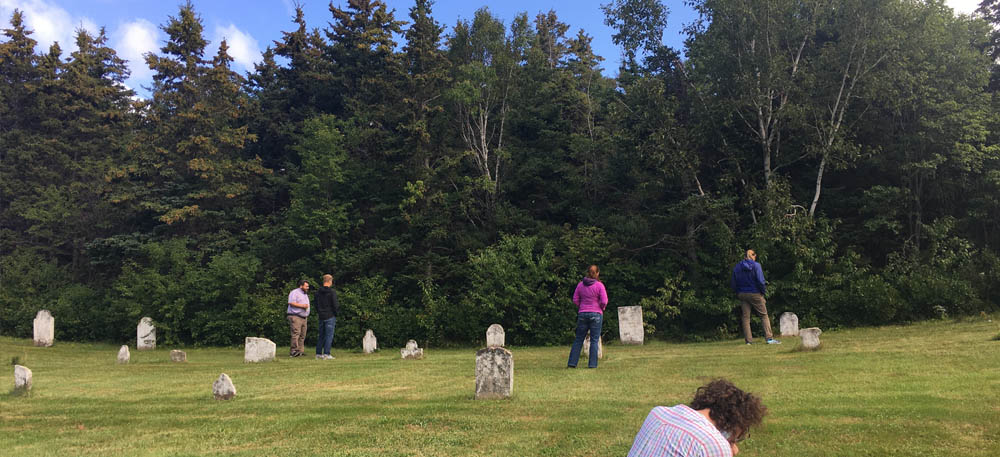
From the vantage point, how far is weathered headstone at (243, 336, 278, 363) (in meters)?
15.6

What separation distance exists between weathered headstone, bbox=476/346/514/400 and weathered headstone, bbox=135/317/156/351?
24.1 m

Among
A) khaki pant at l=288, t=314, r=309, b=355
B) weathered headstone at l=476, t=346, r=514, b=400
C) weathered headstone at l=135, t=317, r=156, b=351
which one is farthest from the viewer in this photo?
weathered headstone at l=135, t=317, r=156, b=351

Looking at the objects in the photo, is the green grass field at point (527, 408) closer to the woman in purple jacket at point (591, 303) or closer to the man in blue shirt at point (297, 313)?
the woman in purple jacket at point (591, 303)

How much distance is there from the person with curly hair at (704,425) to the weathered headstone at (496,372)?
5205 millimetres

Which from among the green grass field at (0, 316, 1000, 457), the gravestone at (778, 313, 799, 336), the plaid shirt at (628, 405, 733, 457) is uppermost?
Result: the plaid shirt at (628, 405, 733, 457)

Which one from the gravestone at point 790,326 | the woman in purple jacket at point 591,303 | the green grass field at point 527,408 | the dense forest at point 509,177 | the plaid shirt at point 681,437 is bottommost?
the green grass field at point 527,408

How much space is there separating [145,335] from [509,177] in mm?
18346

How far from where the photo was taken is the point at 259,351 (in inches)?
618

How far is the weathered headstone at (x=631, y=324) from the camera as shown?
19.4 metres

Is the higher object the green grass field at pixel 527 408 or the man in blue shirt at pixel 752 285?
the man in blue shirt at pixel 752 285

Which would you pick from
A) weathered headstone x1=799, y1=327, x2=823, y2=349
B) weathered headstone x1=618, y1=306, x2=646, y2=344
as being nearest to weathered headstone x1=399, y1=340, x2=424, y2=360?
weathered headstone x1=618, y1=306, x2=646, y2=344

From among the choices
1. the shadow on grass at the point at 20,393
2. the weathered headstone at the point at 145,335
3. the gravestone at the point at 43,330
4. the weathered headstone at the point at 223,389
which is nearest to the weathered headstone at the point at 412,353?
the weathered headstone at the point at 223,389

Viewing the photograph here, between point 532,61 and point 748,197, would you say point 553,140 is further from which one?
point 748,197

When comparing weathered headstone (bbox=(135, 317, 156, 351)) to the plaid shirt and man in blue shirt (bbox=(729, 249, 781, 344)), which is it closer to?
man in blue shirt (bbox=(729, 249, 781, 344))
